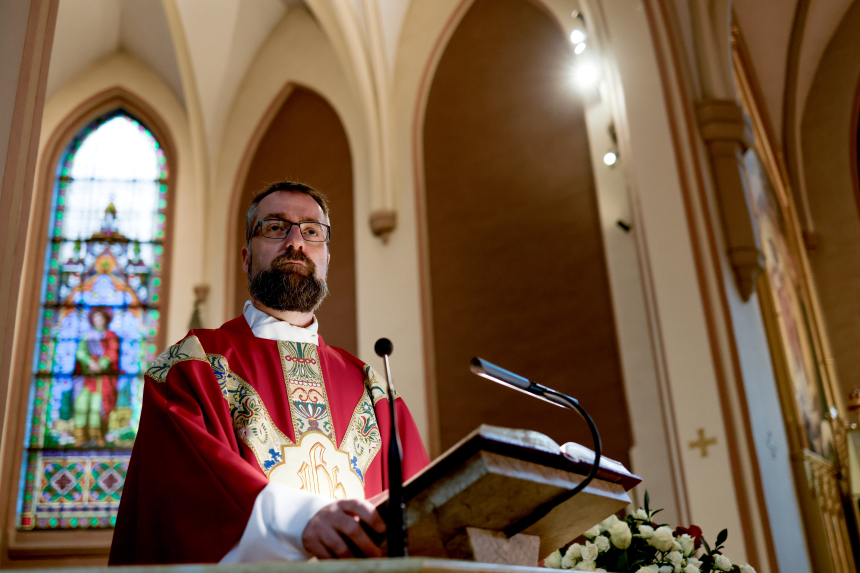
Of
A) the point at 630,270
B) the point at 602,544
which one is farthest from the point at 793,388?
the point at 602,544

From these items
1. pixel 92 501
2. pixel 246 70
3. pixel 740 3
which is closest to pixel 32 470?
pixel 92 501

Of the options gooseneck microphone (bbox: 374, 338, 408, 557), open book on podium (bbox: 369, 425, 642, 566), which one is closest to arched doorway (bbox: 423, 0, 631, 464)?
open book on podium (bbox: 369, 425, 642, 566)

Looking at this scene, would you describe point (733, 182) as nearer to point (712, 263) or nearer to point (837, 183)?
point (712, 263)

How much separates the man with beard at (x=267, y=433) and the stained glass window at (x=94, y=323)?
528 cm

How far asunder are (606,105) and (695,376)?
7.62 ft

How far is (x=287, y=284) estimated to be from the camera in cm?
230

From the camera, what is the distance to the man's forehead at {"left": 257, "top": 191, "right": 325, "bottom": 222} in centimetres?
235

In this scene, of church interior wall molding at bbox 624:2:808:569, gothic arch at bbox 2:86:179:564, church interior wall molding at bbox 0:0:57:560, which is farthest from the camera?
gothic arch at bbox 2:86:179:564

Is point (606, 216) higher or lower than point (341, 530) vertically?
higher

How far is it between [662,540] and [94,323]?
6403mm

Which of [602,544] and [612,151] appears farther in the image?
[612,151]

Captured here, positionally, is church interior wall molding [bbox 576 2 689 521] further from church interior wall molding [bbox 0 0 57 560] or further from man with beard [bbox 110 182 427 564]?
church interior wall molding [bbox 0 0 57 560]

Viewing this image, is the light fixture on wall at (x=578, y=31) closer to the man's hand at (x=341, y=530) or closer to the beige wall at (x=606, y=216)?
the beige wall at (x=606, y=216)

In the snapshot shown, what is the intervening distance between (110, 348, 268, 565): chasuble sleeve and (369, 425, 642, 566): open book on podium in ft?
0.97
